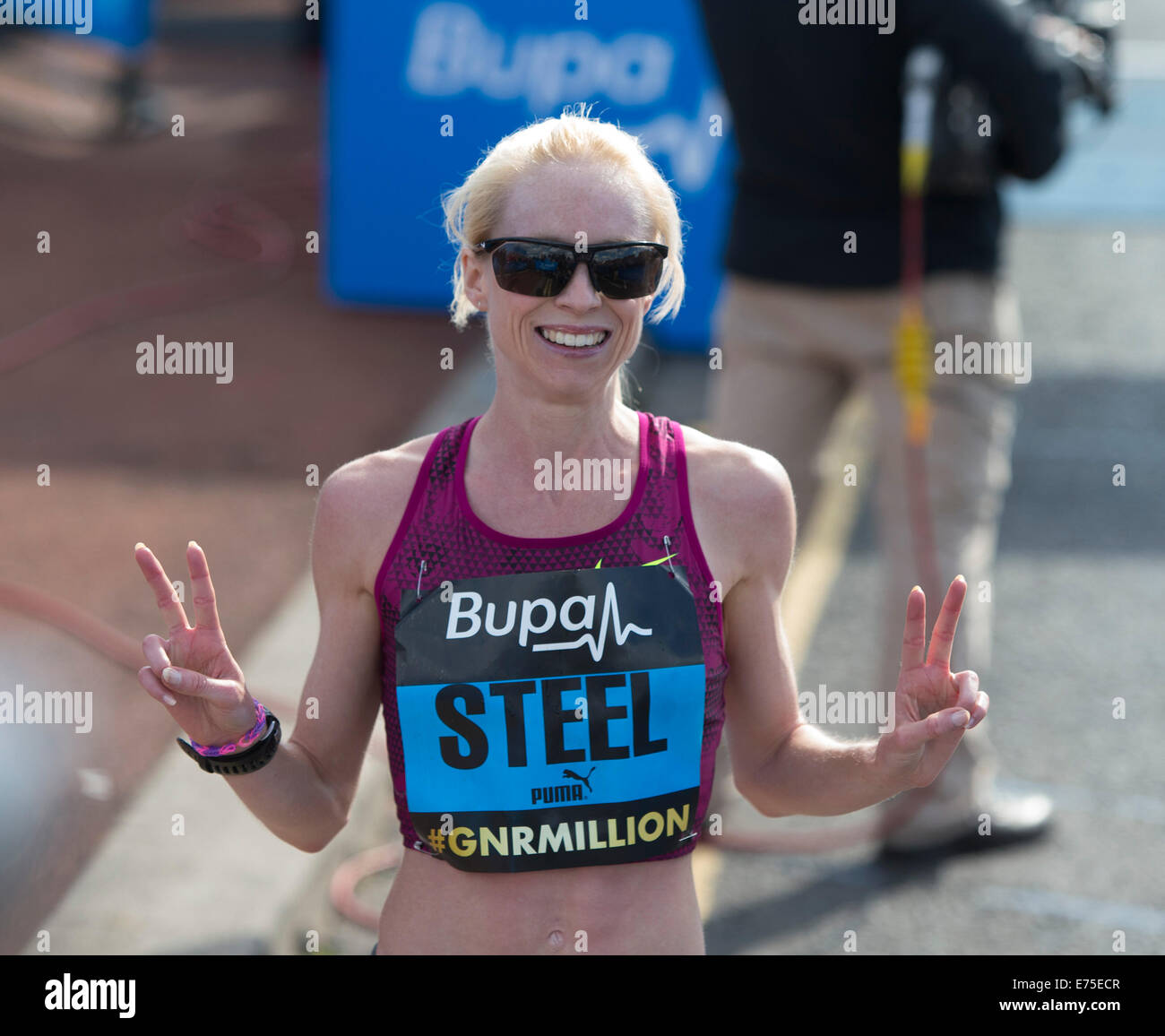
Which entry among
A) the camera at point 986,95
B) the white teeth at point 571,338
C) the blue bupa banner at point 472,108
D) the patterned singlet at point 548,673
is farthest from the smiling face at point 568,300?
the blue bupa banner at point 472,108

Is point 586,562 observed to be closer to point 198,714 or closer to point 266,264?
point 198,714

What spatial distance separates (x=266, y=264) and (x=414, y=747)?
345 inches

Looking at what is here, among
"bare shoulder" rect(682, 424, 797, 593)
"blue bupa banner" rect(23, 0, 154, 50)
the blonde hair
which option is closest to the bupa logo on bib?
"bare shoulder" rect(682, 424, 797, 593)

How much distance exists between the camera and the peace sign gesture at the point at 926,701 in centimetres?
220

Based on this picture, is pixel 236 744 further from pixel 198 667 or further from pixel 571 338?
pixel 571 338

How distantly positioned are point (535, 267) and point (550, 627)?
528 millimetres

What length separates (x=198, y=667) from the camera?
87.0 inches

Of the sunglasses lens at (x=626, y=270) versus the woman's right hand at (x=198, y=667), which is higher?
the sunglasses lens at (x=626, y=270)

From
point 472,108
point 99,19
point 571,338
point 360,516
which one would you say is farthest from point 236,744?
point 99,19

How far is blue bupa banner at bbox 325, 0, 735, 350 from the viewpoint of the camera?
8.85 m

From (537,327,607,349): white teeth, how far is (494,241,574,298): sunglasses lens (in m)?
0.07

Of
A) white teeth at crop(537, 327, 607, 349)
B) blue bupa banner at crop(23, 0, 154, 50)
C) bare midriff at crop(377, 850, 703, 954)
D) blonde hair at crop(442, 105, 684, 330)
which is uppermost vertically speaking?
blue bupa banner at crop(23, 0, 154, 50)

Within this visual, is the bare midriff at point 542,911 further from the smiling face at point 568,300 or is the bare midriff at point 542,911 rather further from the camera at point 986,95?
the camera at point 986,95

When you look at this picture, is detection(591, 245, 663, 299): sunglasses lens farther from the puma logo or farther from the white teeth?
the puma logo
